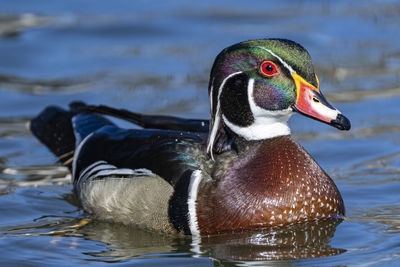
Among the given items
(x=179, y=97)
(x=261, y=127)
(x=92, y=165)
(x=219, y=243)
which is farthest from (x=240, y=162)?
(x=179, y=97)

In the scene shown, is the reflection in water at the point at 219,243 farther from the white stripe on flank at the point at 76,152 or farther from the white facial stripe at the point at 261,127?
the white stripe on flank at the point at 76,152

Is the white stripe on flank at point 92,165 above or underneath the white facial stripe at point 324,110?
underneath

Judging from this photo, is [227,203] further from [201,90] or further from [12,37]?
[12,37]

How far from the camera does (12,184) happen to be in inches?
328

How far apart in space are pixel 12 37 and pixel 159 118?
644cm

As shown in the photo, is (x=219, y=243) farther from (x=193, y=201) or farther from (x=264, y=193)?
(x=264, y=193)

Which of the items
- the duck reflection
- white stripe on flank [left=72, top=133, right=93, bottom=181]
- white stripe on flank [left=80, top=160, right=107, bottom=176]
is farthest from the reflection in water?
white stripe on flank [left=72, top=133, right=93, bottom=181]

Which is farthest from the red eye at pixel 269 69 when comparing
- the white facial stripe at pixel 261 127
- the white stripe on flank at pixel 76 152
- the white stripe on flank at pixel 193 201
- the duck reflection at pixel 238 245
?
the white stripe on flank at pixel 76 152

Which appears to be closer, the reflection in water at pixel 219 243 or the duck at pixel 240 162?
the reflection in water at pixel 219 243

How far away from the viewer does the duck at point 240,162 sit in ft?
21.4

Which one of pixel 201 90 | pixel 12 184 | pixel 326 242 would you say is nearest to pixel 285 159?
pixel 326 242

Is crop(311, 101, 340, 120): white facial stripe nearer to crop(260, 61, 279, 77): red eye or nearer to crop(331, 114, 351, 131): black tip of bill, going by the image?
crop(331, 114, 351, 131): black tip of bill

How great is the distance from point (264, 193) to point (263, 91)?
0.77 metres

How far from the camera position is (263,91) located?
21.7 ft
